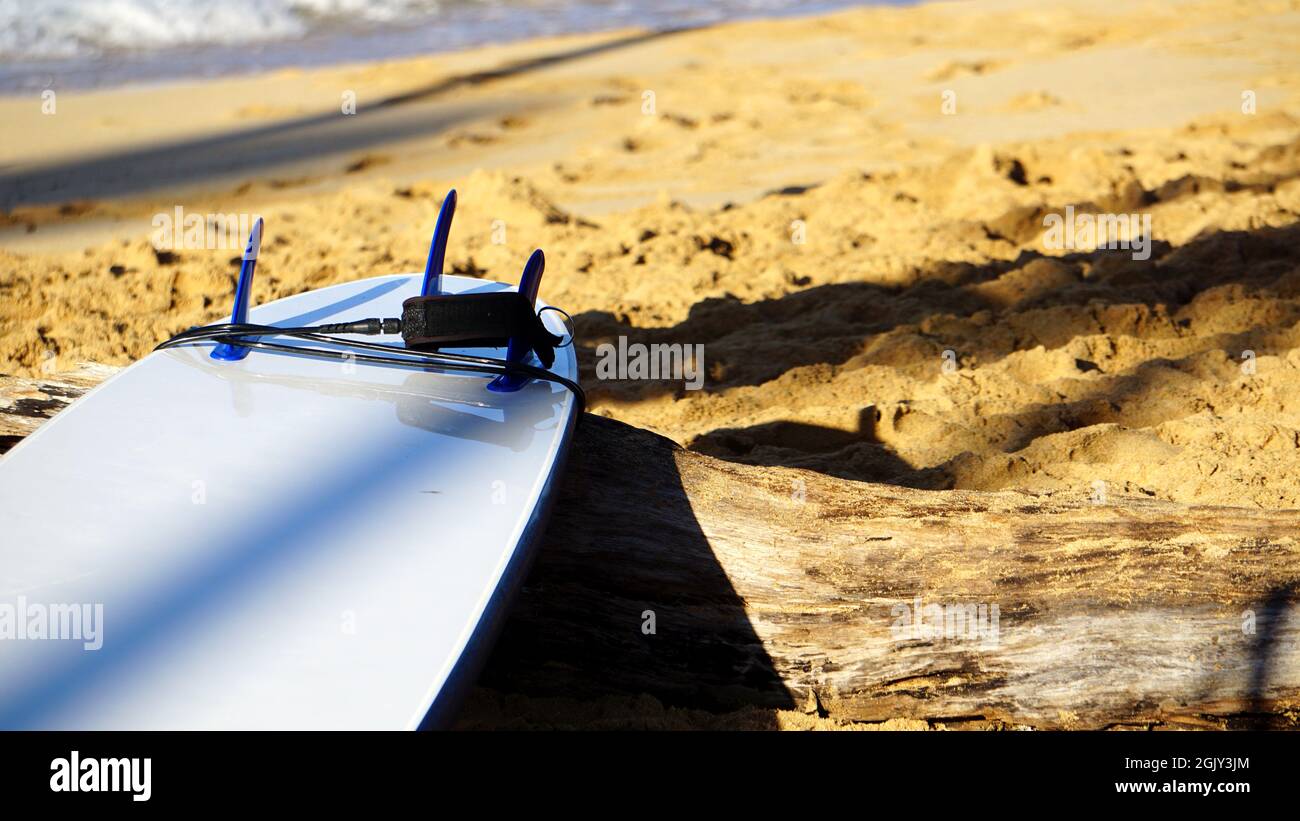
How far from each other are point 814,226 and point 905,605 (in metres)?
3.39

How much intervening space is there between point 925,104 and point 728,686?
624 cm

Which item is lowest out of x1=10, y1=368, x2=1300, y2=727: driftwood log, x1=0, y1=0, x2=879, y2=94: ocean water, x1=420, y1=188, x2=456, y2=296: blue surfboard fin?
x1=10, y1=368, x2=1300, y2=727: driftwood log

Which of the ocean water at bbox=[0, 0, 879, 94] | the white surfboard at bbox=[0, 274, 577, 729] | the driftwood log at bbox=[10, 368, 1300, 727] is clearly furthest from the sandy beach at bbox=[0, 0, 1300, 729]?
the ocean water at bbox=[0, 0, 879, 94]

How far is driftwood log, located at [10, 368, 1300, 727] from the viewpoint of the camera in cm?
189

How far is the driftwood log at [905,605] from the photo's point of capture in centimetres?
189

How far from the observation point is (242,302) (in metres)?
2.22

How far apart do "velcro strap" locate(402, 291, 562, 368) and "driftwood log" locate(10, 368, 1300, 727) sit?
25cm

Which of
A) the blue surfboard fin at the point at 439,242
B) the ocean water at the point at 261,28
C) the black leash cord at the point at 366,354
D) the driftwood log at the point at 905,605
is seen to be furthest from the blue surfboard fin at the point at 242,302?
the ocean water at the point at 261,28

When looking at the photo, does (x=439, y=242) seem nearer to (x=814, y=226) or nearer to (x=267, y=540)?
(x=267, y=540)

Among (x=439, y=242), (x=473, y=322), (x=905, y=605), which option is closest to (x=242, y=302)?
(x=439, y=242)

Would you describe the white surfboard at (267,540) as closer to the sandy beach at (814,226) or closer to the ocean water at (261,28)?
the sandy beach at (814,226)

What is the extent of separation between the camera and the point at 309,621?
1.45 metres

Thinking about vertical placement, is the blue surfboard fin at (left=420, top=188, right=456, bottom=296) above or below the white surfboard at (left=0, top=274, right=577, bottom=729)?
above

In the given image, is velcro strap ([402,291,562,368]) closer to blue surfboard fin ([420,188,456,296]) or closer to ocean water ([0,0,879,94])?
blue surfboard fin ([420,188,456,296])
